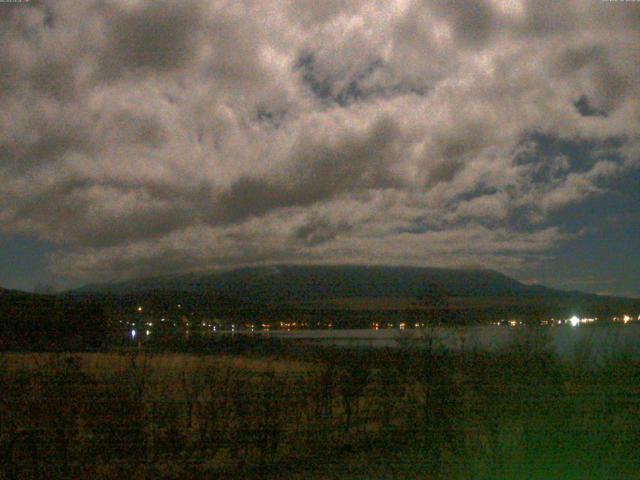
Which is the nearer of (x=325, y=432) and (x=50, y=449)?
(x=50, y=449)

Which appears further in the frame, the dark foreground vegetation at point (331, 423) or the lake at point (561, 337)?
the lake at point (561, 337)

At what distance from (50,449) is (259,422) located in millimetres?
2596

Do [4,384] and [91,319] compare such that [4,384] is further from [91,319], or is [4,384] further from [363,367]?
[91,319]

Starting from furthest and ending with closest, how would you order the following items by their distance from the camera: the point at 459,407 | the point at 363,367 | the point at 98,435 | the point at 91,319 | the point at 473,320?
the point at 91,319, the point at 473,320, the point at 363,367, the point at 459,407, the point at 98,435

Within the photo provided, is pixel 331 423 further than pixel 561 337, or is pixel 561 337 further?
pixel 331 423

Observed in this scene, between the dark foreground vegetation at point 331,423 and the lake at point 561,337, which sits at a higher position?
the lake at point 561,337

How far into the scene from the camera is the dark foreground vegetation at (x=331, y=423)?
8031 mm

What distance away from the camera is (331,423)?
1069cm

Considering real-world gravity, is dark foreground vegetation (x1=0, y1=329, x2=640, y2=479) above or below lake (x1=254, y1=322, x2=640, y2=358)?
below

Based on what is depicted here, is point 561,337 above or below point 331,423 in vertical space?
above

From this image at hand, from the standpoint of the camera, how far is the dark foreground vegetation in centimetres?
803

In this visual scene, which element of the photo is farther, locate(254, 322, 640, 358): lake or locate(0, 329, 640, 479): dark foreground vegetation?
locate(254, 322, 640, 358): lake

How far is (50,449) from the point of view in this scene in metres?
7.86

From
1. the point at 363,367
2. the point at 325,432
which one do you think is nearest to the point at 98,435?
the point at 325,432
